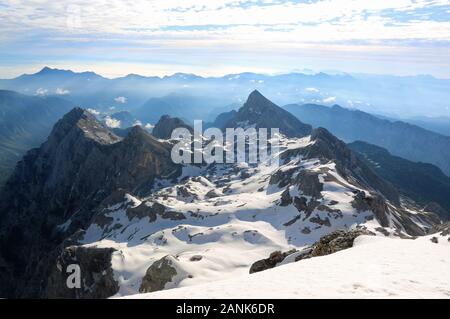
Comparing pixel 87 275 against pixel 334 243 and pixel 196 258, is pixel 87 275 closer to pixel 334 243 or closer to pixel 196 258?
pixel 196 258

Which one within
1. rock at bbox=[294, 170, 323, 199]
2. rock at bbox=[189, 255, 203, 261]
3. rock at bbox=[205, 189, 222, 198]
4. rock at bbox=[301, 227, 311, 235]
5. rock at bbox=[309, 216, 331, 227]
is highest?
rock at bbox=[294, 170, 323, 199]

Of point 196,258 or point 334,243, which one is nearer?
point 334,243

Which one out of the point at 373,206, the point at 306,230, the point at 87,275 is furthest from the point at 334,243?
the point at 373,206

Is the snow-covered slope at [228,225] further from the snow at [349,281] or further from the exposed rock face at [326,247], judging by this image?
the snow at [349,281]

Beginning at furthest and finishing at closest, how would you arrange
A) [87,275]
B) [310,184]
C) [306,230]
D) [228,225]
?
[310,184] < [228,225] < [306,230] < [87,275]

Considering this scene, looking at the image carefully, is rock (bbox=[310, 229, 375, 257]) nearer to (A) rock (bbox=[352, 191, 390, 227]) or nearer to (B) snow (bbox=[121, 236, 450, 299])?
(B) snow (bbox=[121, 236, 450, 299])

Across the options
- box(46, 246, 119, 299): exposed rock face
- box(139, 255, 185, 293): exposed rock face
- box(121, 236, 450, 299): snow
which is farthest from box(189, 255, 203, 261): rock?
box(121, 236, 450, 299): snow

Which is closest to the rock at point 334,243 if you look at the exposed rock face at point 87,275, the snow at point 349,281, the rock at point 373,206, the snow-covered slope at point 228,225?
the snow at point 349,281
